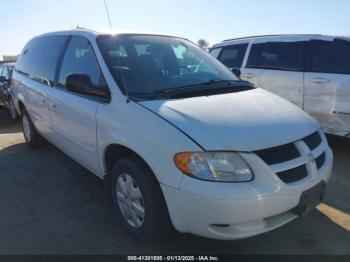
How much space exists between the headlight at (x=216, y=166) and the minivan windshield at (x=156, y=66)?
0.80 m

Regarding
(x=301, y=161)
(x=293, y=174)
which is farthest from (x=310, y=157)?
(x=293, y=174)

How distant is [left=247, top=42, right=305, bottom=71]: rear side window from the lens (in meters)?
5.53

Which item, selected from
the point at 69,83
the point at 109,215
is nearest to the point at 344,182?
the point at 109,215

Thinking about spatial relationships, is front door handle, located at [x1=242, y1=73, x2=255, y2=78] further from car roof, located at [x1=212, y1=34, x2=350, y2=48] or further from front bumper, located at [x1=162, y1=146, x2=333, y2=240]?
front bumper, located at [x1=162, y1=146, x2=333, y2=240]

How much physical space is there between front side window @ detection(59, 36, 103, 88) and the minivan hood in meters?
0.78

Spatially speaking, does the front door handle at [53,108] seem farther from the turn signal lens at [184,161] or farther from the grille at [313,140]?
the grille at [313,140]

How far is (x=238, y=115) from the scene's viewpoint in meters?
2.72

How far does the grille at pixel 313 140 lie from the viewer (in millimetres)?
Result: 2797

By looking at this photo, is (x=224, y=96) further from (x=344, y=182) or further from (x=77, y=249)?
(x=344, y=182)

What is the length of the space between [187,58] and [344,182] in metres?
2.38

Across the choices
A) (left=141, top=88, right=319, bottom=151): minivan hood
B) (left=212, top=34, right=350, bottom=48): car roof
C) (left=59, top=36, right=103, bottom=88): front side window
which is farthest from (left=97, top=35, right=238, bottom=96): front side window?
(left=212, top=34, right=350, bottom=48): car roof

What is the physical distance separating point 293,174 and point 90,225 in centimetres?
191

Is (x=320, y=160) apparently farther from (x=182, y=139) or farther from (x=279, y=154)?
(x=182, y=139)

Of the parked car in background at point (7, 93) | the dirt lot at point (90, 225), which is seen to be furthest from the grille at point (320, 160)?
the parked car in background at point (7, 93)
